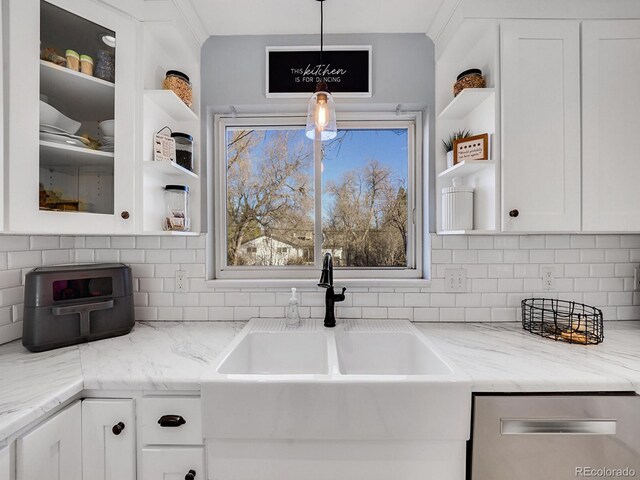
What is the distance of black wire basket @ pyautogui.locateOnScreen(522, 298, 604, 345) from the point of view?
1298mm

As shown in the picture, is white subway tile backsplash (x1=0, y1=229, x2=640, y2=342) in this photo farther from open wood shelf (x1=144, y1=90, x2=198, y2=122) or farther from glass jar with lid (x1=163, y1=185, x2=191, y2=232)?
open wood shelf (x1=144, y1=90, x2=198, y2=122)

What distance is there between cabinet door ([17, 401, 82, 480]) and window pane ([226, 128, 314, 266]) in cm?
98

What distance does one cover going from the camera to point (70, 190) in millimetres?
1144

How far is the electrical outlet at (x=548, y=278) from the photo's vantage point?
5.21 ft

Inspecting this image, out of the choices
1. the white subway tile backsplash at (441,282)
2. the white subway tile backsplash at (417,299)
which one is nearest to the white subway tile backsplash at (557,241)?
the white subway tile backsplash at (441,282)

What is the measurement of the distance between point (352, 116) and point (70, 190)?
136cm

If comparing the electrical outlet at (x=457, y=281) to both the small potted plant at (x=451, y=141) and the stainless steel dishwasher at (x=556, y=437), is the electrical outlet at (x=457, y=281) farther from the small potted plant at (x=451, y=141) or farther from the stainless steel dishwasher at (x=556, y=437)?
the stainless steel dishwasher at (x=556, y=437)

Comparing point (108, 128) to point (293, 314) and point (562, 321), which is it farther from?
point (562, 321)

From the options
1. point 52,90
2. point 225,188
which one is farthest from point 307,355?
point 52,90

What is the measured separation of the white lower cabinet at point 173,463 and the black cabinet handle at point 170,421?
0.09m

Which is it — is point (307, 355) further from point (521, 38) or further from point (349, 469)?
point (521, 38)

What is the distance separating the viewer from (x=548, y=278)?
62.6 inches

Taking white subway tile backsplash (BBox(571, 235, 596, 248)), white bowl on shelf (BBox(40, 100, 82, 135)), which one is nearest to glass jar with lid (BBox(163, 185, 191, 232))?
white bowl on shelf (BBox(40, 100, 82, 135))

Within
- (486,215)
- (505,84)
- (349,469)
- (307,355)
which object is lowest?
(349,469)
